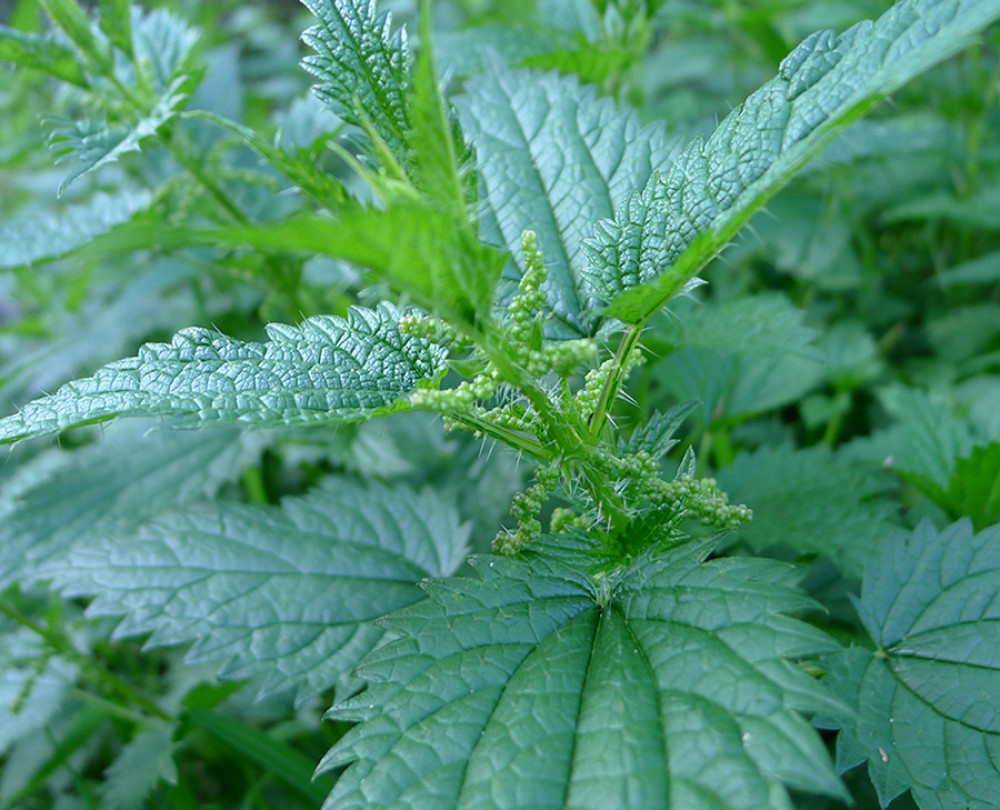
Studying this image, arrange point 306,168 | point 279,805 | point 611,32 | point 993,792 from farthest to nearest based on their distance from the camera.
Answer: point 611,32 < point 279,805 < point 993,792 < point 306,168

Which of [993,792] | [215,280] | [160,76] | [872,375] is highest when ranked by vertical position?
[160,76]

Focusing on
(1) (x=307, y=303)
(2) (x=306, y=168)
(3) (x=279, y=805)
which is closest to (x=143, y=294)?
(1) (x=307, y=303)

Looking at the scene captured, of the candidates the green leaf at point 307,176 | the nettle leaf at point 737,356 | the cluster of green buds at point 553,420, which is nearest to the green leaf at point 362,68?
the green leaf at point 307,176

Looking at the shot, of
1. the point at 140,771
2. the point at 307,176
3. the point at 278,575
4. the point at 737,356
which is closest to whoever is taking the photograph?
the point at 307,176

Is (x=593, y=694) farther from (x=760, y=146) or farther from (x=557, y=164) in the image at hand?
(x=557, y=164)

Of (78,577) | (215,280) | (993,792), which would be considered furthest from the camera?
(215,280)

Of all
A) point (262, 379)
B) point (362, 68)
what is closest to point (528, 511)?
point (262, 379)

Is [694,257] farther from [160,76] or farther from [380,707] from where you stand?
[160,76]
